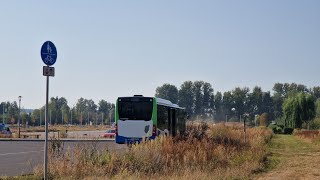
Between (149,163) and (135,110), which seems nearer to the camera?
(149,163)

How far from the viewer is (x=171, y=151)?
667 inches

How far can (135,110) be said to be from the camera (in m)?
26.7

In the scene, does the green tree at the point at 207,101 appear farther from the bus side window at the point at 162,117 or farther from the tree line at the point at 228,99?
the bus side window at the point at 162,117

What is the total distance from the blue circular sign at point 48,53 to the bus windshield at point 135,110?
49.2 ft

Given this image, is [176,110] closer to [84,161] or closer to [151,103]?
[151,103]

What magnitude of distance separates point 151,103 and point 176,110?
608cm

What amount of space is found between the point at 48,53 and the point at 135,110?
50.6 ft

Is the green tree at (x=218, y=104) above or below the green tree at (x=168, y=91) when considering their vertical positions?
below

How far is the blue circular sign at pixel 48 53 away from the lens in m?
11.4

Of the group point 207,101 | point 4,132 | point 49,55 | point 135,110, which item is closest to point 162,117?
point 135,110

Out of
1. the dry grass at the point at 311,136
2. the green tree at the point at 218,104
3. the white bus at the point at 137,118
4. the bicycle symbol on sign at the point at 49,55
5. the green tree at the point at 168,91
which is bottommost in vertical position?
the dry grass at the point at 311,136

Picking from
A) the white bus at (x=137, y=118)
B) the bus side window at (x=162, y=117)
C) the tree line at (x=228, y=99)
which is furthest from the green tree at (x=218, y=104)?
the white bus at (x=137, y=118)

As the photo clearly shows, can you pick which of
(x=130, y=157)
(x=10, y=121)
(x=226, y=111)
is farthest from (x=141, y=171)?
(x=226, y=111)

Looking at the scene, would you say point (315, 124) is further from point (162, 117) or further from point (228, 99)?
point (162, 117)
